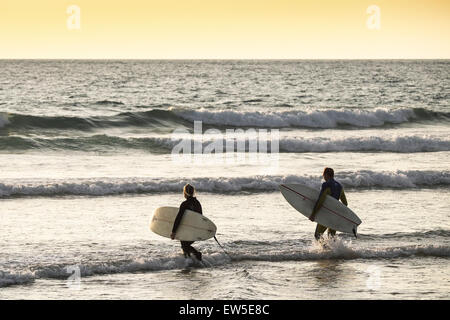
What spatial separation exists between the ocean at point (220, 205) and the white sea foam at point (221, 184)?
0.04 m

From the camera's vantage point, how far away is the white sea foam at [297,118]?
38.7 metres

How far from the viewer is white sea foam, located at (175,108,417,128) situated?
38.7m

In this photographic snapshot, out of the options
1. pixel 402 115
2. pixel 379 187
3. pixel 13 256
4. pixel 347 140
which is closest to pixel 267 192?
pixel 379 187

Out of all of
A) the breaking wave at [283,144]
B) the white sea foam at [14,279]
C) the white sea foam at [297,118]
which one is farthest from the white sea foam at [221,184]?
the white sea foam at [297,118]

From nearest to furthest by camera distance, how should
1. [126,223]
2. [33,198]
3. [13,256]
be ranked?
[13,256] → [126,223] → [33,198]

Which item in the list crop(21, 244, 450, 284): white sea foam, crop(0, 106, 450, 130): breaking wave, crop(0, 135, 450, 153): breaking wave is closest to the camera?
crop(21, 244, 450, 284): white sea foam

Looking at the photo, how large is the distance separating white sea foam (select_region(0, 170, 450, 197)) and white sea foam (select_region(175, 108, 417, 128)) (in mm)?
17697

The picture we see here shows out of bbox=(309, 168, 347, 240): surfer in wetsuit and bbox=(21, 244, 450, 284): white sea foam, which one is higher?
bbox=(309, 168, 347, 240): surfer in wetsuit

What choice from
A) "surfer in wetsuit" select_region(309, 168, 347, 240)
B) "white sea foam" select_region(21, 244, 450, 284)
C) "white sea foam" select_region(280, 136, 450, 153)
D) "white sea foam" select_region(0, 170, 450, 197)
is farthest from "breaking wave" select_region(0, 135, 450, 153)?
"white sea foam" select_region(21, 244, 450, 284)

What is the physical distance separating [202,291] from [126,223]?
16.0 ft

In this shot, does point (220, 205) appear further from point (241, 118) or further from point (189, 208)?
point (241, 118)

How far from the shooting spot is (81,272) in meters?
11.1

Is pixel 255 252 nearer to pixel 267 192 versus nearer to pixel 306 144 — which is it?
pixel 267 192

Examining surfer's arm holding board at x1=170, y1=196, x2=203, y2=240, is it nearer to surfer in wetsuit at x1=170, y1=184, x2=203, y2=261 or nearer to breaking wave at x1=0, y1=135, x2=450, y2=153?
surfer in wetsuit at x1=170, y1=184, x2=203, y2=261
